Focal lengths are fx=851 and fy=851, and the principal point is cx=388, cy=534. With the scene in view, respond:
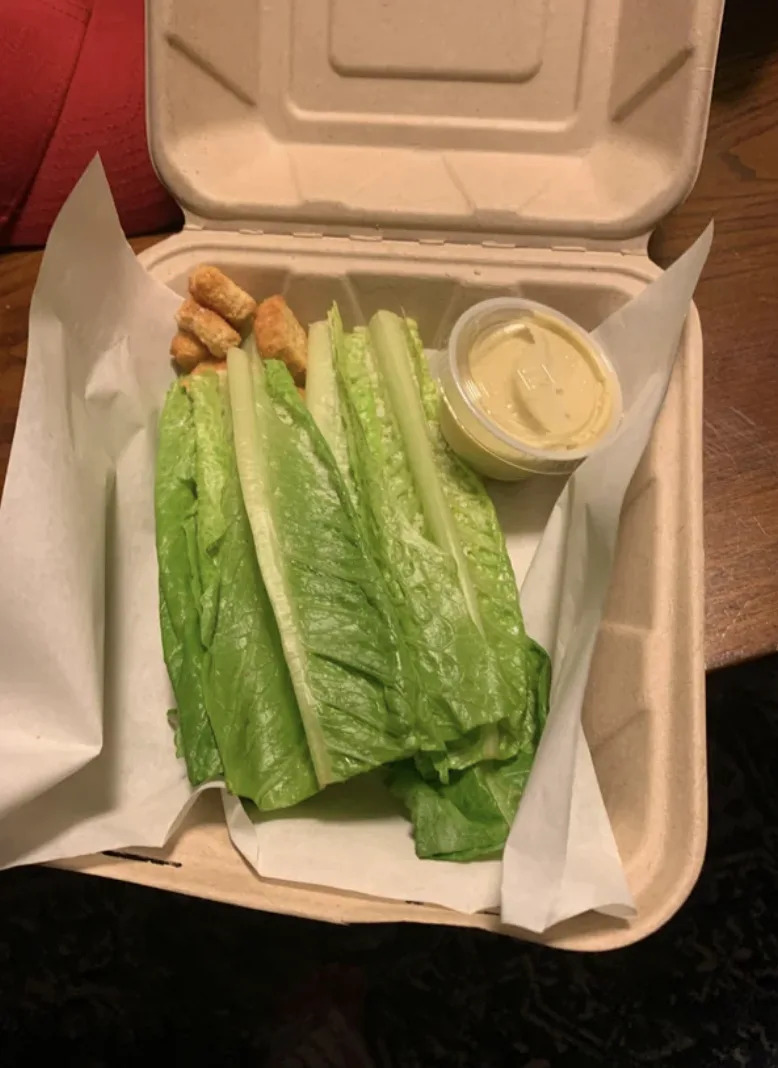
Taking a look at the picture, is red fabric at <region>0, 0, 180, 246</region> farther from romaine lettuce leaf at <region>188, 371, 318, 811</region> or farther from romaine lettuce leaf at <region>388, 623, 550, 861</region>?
romaine lettuce leaf at <region>388, 623, 550, 861</region>

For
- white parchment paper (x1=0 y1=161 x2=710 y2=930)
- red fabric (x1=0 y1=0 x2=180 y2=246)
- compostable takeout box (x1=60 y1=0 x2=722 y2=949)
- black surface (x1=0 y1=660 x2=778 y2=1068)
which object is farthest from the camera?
black surface (x1=0 y1=660 x2=778 y2=1068)

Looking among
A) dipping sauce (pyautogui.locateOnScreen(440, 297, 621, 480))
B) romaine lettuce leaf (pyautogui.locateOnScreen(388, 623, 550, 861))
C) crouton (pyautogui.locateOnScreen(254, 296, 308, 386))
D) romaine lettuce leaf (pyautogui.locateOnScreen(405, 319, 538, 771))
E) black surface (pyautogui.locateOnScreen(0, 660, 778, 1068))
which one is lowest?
black surface (pyautogui.locateOnScreen(0, 660, 778, 1068))

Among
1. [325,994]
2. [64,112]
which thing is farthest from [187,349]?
[325,994]

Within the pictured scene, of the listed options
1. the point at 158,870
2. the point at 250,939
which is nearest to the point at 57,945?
the point at 250,939

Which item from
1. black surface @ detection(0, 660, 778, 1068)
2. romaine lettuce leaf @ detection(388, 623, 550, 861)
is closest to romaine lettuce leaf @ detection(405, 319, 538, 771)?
romaine lettuce leaf @ detection(388, 623, 550, 861)

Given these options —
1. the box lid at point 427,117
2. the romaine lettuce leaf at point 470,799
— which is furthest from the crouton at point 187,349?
the romaine lettuce leaf at point 470,799

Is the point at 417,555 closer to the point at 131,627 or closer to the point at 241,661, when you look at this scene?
the point at 241,661

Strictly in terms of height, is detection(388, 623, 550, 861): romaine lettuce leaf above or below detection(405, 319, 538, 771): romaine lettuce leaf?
below

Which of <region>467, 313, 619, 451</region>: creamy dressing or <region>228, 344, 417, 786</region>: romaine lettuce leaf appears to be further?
<region>467, 313, 619, 451</region>: creamy dressing
